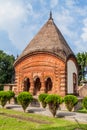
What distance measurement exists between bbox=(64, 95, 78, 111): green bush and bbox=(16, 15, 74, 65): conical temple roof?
11.8ft

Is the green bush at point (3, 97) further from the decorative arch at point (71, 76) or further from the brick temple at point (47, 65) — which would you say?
the decorative arch at point (71, 76)

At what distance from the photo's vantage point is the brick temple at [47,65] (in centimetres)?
1842

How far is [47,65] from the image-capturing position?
62.3 ft

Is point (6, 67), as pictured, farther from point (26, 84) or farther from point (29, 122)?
point (29, 122)

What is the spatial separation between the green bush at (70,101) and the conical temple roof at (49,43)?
11.8 ft

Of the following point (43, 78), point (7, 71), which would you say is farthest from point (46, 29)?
point (7, 71)

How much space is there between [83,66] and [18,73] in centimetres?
2031

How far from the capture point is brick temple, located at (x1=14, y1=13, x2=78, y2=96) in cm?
1842

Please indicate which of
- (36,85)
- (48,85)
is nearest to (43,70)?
(48,85)

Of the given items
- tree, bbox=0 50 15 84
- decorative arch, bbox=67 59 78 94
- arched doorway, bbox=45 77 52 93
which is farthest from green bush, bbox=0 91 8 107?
tree, bbox=0 50 15 84

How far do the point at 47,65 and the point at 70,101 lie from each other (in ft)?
13.9

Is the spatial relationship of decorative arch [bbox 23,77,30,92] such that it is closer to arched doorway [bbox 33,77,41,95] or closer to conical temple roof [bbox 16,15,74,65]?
arched doorway [bbox 33,77,41,95]

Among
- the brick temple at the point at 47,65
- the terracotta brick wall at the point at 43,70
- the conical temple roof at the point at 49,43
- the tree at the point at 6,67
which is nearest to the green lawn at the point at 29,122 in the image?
the terracotta brick wall at the point at 43,70

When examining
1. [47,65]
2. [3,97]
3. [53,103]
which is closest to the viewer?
[53,103]
